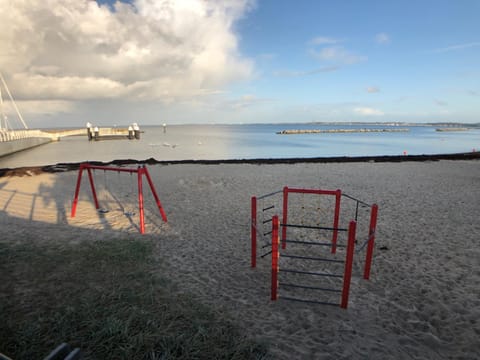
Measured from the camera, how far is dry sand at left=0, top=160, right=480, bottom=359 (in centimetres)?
370

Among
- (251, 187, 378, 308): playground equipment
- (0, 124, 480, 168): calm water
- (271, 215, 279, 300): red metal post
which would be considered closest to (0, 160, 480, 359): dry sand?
(271, 215, 279, 300): red metal post

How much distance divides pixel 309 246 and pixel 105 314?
4442 mm

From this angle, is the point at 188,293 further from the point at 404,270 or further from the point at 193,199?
the point at 193,199

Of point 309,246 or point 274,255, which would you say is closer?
→ point 274,255

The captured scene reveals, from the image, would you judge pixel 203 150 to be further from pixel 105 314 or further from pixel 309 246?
pixel 105 314

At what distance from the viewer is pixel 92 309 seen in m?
4.16

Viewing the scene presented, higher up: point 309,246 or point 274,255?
point 274,255

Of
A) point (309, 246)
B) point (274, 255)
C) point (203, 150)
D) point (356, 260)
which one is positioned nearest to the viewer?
point (274, 255)

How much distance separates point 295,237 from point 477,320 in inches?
149

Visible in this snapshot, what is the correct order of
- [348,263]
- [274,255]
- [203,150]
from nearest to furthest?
1. [348,263]
2. [274,255]
3. [203,150]

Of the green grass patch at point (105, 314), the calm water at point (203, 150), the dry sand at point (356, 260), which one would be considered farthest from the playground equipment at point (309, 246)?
the calm water at point (203, 150)

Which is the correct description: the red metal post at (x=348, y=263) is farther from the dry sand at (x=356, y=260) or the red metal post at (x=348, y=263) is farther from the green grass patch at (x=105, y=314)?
the green grass patch at (x=105, y=314)


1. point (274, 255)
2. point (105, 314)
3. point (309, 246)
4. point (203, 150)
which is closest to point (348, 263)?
point (274, 255)

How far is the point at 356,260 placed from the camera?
5.93 meters
